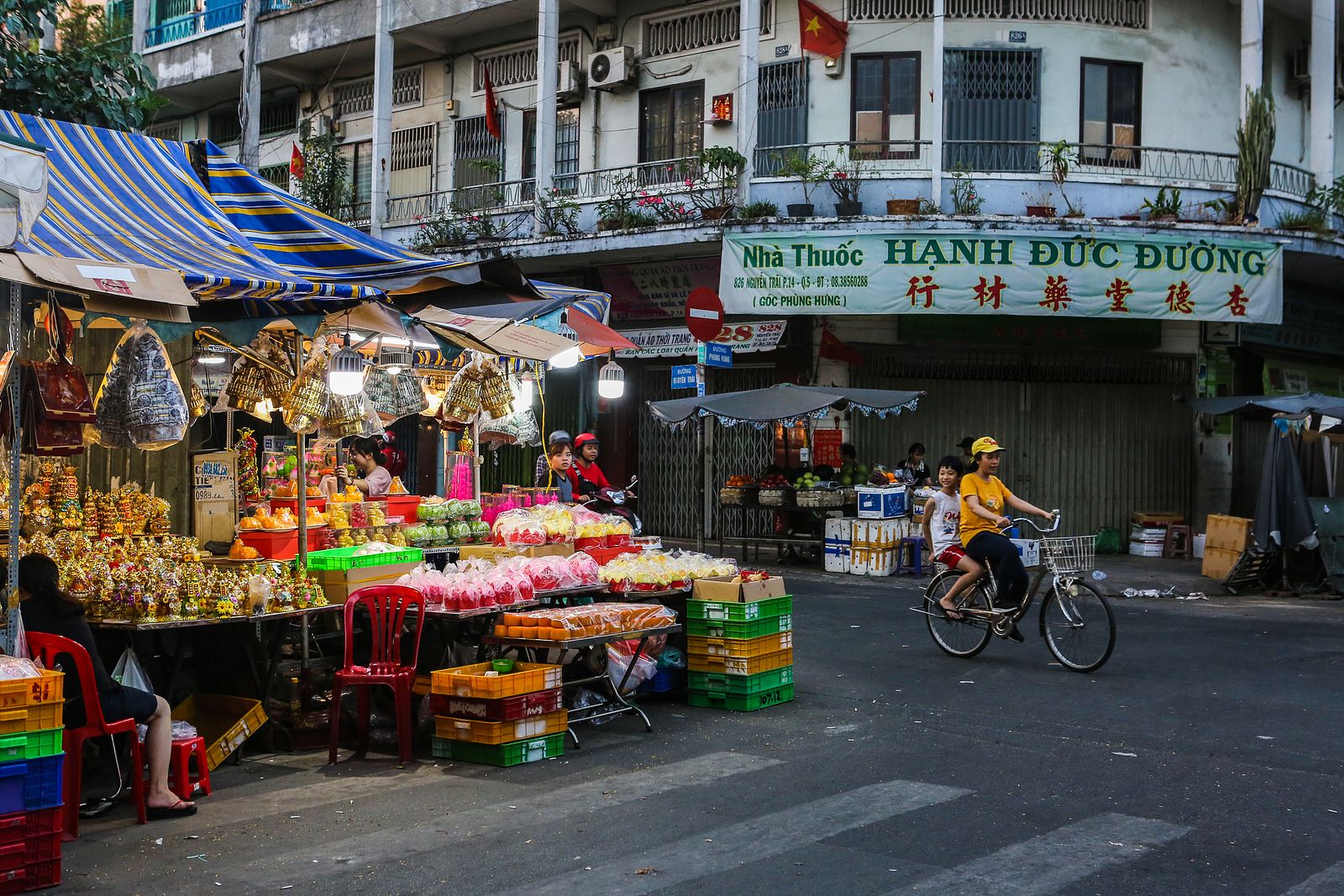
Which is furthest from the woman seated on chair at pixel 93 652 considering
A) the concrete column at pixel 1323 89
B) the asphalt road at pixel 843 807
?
the concrete column at pixel 1323 89

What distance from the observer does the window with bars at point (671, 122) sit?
20.6 metres

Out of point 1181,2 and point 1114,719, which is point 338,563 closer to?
point 1114,719

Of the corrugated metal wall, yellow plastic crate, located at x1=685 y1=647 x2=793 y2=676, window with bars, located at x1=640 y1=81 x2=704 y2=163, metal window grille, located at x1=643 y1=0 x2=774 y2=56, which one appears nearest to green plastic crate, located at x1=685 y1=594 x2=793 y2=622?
yellow plastic crate, located at x1=685 y1=647 x2=793 y2=676

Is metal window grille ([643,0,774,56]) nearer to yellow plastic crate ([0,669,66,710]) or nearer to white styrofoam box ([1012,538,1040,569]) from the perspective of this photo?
white styrofoam box ([1012,538,1040,569])

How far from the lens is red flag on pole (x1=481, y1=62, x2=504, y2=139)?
22.0 meters

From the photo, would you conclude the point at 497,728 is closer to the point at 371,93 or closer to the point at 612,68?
the point at 612,68

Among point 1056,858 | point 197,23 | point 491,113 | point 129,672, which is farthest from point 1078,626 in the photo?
point 197,23

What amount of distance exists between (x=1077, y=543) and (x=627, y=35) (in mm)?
14431

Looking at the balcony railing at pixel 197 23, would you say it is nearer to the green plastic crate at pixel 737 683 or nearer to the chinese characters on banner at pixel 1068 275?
the chinese characters on banner at pixel 1068 275

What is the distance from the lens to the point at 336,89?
81.4ft

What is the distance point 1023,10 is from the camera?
1900cm

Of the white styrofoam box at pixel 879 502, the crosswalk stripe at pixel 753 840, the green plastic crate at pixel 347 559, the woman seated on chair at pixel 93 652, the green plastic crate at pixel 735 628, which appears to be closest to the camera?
the crosswalk stripe at pixel 753 840

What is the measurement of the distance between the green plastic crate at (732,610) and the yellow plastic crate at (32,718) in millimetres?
4508

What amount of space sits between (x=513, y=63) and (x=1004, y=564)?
15644mm
